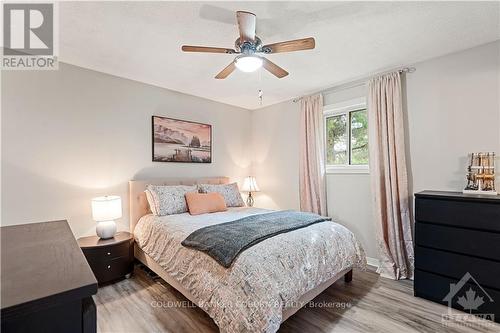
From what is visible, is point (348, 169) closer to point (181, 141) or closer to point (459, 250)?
point (459, 250)

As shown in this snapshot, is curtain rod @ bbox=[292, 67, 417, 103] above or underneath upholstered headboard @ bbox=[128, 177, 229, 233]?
above

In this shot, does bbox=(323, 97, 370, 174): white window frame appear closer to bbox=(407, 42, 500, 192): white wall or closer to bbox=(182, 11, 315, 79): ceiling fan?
bbox=(407, 42, 500, 192): white wall

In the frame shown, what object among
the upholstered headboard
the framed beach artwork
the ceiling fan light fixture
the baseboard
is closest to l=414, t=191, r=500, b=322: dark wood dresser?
the baseboard

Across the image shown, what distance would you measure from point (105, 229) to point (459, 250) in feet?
11.7

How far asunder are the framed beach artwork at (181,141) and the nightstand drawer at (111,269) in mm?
1418

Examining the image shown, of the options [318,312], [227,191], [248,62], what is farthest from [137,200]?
[318,312]

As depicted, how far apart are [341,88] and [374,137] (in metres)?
0.89

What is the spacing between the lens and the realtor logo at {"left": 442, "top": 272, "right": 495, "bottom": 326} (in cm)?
204

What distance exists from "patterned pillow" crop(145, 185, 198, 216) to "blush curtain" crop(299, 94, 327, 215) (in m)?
1.84

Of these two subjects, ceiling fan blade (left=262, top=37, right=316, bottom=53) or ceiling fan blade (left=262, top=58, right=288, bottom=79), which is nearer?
ceiling fan blade (left=262, top=37, right=316, bottom=53)

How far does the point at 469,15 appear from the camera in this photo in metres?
1.95

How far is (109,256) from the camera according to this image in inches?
103

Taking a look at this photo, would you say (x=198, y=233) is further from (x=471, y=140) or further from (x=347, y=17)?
(x=471, y=140)

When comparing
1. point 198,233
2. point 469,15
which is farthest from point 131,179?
point 469,15
